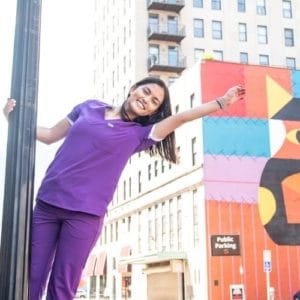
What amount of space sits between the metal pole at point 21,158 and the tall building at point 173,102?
27326mm

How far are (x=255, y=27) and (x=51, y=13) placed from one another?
4604 cm

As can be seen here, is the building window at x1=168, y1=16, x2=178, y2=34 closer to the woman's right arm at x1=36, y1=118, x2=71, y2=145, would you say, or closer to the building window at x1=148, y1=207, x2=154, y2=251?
the building window at x1=148, y1=207, x2=154, y2=251

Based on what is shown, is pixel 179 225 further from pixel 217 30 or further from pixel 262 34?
pixel 262 34

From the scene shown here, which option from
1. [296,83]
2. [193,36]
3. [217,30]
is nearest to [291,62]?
[217,30]

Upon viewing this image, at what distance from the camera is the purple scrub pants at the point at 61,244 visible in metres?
1.94

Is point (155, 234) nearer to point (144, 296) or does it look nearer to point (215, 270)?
point (144, 296)

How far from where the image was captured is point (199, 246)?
29500 mm

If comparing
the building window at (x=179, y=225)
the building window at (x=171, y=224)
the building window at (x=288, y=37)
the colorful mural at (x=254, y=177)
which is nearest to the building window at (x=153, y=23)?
the building window at (x=288, y=37)

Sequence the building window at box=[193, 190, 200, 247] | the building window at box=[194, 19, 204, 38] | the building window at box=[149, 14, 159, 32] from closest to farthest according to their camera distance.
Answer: the building window at box=[193, 190, 200, 247]
the building window at box=[149, 14, 159, 32]
the building window at box=[194, 19, 204, 38]

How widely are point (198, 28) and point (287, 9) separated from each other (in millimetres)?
7758

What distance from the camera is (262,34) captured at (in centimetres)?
4644

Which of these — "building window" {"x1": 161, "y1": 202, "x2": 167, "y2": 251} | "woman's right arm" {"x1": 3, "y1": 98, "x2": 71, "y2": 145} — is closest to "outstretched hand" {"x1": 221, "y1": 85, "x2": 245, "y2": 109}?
"woman's right arm" {"x1": 3, "y1": 98, "x2": 71, "y2": 145}

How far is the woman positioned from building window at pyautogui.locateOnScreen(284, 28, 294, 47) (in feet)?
151

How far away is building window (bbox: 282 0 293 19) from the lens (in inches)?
1863
